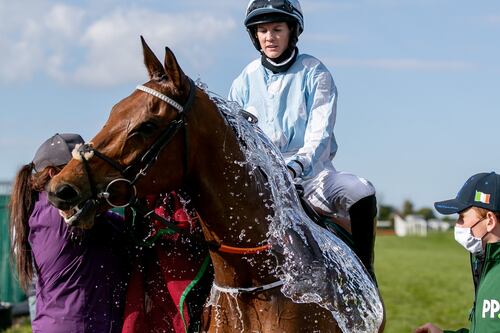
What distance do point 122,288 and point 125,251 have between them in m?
0.22

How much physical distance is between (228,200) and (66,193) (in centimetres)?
85

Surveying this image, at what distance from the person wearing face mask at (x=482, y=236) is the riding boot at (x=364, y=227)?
0.77m

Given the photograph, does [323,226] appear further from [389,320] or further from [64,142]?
[389,320]

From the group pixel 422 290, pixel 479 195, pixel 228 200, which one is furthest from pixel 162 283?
pixel 422 290

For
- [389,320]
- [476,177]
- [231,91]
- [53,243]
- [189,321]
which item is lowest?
[389,320]

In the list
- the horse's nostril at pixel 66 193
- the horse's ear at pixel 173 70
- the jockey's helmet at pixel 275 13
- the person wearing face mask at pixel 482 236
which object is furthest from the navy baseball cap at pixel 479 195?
the horse's nostril at pixel 66 193


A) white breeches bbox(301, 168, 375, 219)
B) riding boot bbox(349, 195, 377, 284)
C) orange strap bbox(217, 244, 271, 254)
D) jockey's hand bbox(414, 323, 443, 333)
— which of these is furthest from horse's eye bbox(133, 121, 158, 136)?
jockey's hand bbox(414, 323, 443, 333)

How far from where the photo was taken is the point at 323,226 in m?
5.22

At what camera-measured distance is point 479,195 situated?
185 inches

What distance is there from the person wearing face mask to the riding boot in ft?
2.54

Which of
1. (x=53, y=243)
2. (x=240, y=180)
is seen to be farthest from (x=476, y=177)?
(x=53, y=243)

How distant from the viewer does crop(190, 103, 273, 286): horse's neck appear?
173 inches

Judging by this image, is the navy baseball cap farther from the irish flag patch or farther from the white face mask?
the white face mask

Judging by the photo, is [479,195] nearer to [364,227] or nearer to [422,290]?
[364,227]
